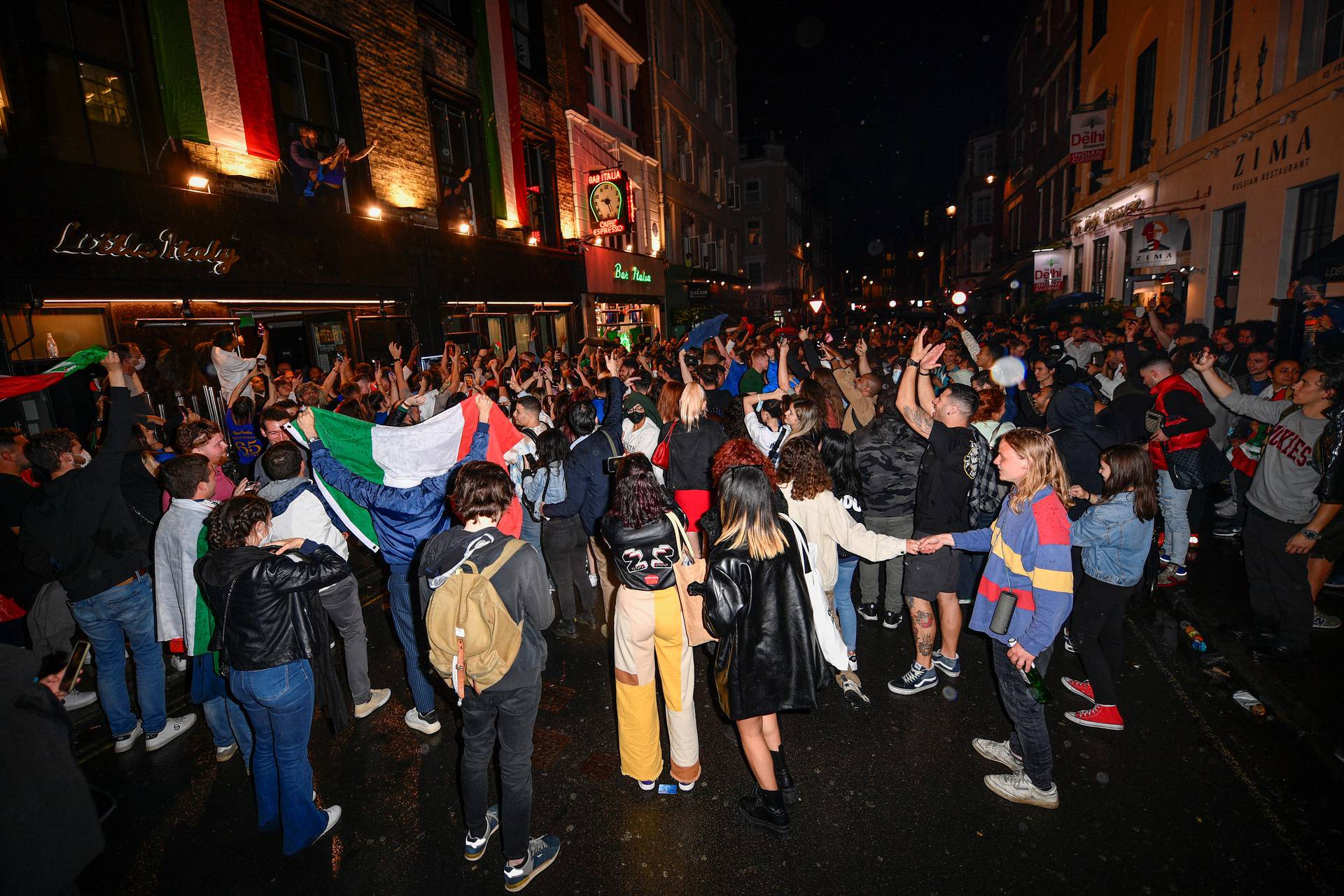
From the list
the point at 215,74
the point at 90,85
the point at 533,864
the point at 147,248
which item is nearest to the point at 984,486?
the point at 533,864

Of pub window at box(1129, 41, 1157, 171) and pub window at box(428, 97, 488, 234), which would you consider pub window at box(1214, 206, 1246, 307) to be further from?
pub window at box(428, 97, 488, 234)

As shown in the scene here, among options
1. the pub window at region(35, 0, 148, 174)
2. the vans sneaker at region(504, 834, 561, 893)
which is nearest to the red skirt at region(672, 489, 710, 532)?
the vans sneaker at region(504, 834, 561, 893)

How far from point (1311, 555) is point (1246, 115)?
1438 centimetres

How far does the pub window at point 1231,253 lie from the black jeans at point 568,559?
17297 mm

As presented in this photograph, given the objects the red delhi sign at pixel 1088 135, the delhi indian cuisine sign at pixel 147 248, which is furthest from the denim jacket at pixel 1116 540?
the red delhi sign at pixel 1088 135

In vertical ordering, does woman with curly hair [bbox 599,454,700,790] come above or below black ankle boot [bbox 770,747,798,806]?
above

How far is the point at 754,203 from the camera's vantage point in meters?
48.8

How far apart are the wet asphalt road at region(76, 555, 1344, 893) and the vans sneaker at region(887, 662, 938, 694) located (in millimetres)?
67

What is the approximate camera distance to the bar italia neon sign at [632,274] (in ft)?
74.6

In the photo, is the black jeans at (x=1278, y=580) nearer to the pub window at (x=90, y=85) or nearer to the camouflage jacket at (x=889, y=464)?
the camouflage jacket at (x=889, y=464)

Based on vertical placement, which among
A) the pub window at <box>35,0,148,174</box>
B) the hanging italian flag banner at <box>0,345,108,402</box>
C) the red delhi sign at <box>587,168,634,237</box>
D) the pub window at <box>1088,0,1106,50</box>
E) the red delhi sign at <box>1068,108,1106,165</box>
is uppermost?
the pub window at <box>1088,0,1106,50</box>

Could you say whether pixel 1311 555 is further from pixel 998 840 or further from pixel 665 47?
pixel 665 47

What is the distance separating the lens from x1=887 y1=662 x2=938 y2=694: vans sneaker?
477cm

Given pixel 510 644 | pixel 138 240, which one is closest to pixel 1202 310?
pixel 510 644
